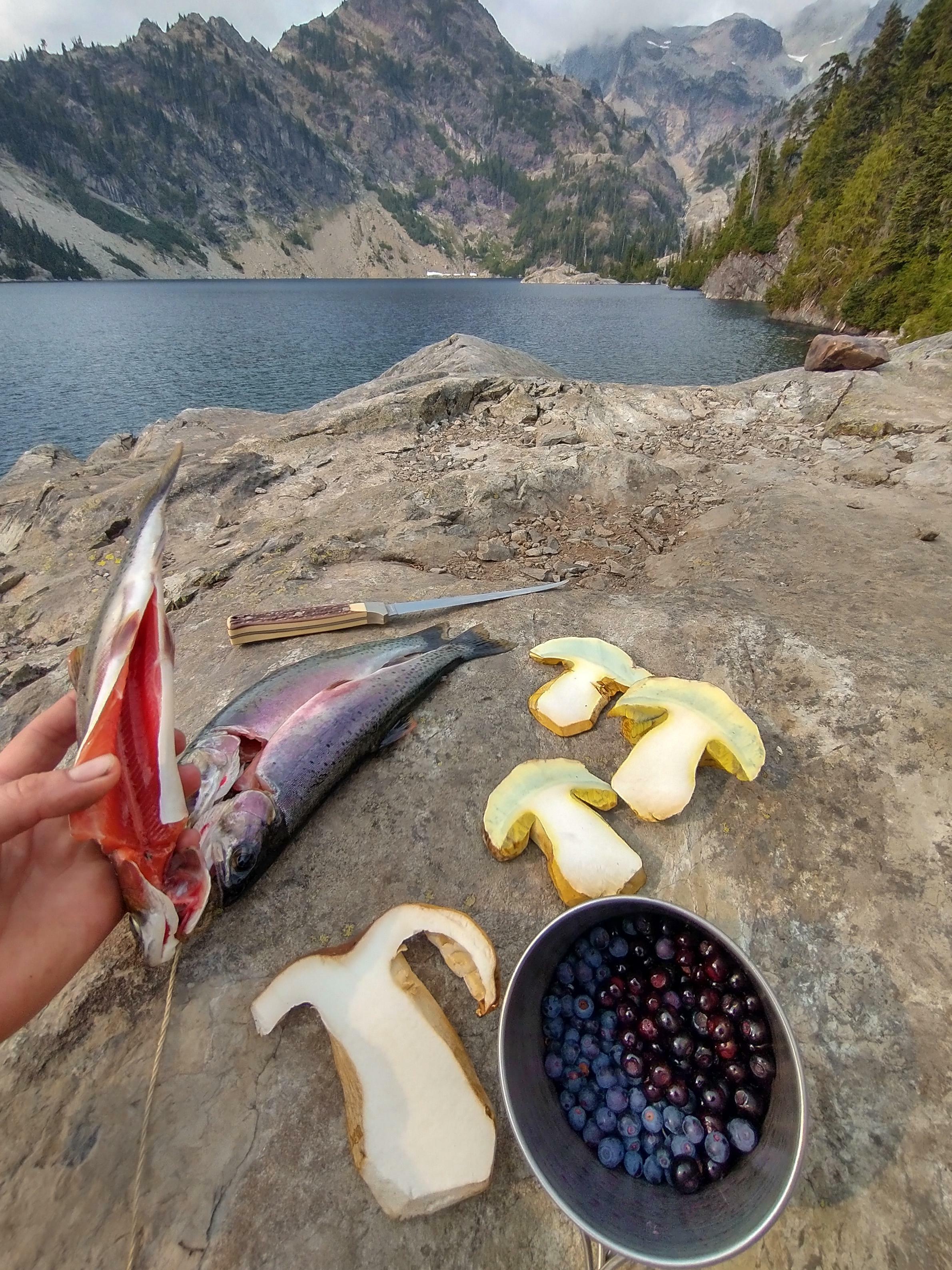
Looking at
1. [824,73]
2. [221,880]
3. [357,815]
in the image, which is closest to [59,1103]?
[221,880]

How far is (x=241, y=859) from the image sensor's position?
9.82 feet

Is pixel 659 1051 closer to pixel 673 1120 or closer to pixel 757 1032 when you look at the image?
pixel 673 1120

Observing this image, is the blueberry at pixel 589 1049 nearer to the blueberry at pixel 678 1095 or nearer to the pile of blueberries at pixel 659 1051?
the pile of blueberries at pixel 659 1051

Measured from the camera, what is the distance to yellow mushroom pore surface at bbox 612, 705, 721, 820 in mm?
3273

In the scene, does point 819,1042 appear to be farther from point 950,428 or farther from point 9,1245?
point 950,428

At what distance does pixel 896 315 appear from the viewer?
37375 millimetres

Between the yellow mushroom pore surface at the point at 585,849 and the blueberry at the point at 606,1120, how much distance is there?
0.84 m

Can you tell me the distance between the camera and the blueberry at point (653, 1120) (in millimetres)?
2174

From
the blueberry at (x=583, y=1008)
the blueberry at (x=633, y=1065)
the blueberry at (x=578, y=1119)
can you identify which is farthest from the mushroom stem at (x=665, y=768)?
the blueberry at (x=578, y=1119)

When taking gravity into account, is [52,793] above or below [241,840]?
above

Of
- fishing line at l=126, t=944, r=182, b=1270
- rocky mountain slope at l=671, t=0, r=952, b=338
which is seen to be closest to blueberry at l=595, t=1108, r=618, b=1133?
fishing line at l=126, t=944, r=182, b=1270

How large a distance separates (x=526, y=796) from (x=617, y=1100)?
4.46ft

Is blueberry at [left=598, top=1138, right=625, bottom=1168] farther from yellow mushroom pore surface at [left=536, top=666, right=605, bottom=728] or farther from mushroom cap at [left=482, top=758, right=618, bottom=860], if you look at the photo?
yellow mushroom pore surface at [left=536, top=666, right=605, bottom=728]

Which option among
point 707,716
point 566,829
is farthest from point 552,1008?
point 707,716
